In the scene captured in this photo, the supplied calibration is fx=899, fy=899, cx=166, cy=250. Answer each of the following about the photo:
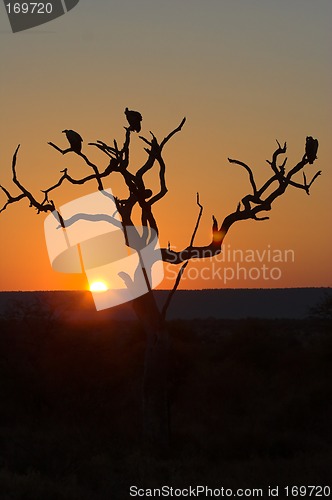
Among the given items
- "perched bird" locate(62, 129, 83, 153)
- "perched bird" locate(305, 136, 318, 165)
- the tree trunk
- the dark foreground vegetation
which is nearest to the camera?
the dark foreground vegetation

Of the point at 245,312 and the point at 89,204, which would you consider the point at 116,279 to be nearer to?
the point at 89,204

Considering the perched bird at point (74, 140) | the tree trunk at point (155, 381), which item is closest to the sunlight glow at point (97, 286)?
the tree trunk at point (155, 381)

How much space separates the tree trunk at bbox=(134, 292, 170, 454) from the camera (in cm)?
1661

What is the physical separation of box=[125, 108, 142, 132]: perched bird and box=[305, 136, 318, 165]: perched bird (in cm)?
329

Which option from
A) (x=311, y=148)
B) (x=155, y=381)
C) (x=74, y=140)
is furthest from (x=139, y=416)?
(x=311, y=148)

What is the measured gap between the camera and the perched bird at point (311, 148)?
1741cm

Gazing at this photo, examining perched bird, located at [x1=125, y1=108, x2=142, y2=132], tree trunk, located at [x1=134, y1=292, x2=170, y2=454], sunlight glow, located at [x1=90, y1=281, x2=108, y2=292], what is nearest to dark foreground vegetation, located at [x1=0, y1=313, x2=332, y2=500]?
tree trunk, located at [x1=134, y1=292, x2=170, y2=454]

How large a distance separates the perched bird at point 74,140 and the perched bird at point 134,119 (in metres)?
1.00

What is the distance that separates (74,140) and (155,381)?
4750 millimetres

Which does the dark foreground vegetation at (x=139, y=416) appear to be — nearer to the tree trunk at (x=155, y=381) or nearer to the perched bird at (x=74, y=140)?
the tree trunk at (x=155, y=381)

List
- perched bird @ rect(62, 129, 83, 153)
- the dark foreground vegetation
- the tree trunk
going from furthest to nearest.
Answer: perched bird @ rect(62, 129, 83, 153) → the tree trunk → the dark foreground vegetation

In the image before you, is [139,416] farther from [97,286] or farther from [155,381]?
[97,286]

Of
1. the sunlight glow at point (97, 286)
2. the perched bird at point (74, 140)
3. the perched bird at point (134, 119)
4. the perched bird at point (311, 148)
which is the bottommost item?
the sunlight glow at point (97, 286)

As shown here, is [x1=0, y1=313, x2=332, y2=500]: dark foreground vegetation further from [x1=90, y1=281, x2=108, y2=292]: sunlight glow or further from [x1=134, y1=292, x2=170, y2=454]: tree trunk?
[x1=90, y1=281, x2=108, y2=292]: sunlight glow
